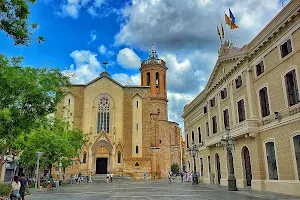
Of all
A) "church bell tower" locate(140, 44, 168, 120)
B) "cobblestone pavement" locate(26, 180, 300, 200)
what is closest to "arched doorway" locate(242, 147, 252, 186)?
"cobblestone pavement" locate(26, 180, 300, 200)

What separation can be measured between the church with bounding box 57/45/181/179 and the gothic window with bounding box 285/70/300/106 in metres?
32.5

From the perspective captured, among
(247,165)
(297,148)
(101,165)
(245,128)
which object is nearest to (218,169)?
(247,165)

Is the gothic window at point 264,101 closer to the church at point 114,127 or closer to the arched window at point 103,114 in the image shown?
the church at point 114,127

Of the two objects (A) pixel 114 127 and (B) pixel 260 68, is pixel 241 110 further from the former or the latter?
(A) pixel 114 127

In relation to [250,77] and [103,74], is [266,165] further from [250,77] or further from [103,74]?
[103,74]

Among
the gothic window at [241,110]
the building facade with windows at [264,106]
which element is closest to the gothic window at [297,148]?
the building facade with windows at [264,106]

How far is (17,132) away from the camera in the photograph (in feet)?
40.1

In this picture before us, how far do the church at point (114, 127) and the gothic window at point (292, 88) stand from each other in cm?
3249

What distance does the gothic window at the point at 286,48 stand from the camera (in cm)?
1599

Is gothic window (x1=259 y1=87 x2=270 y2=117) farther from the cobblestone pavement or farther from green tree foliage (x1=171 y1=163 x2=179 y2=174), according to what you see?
green tree foliage (x1=171 y1=163 x2=179 y2=174)

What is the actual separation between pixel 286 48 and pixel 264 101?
405 centimetres

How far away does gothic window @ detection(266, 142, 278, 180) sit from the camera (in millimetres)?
17462

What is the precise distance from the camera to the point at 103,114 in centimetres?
4769

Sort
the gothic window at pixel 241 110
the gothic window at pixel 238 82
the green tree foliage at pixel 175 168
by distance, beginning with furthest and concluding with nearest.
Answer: the green tree foliage at pixel 175 168 → the gothic window at pixel 238 82 → the gothic window at pixel 241 110
